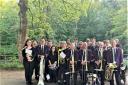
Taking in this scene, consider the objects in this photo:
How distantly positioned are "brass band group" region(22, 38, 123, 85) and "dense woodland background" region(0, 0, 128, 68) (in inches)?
356

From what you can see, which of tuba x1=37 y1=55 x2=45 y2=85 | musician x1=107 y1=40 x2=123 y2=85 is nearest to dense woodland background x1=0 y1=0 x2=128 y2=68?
tuba x1=37 y1=55 x2=45 y2=85

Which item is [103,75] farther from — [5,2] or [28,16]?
[5,2]

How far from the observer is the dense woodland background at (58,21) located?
2341 centimetres

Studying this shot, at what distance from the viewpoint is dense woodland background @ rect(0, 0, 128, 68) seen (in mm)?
23406

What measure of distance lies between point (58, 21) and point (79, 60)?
14.5 m

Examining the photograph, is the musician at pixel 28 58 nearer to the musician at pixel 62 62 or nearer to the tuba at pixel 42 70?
the tuba at pixel 42 70

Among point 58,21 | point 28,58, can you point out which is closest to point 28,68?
point 28,58

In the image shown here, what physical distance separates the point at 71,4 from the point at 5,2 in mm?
11677

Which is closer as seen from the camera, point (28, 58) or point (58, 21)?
point (28, 58)

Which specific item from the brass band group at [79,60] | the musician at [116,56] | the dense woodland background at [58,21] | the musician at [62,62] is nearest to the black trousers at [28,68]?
the brass band group at [79,60]

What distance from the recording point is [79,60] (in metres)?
13.3

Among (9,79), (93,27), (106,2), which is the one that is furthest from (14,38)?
(9,79)

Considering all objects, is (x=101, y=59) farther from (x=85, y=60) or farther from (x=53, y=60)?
(x=53, y=60)

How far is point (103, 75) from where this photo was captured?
44.4 ft
